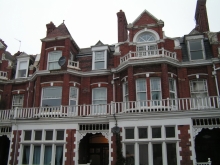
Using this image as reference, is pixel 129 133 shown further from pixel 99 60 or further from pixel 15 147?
pixel 15 147

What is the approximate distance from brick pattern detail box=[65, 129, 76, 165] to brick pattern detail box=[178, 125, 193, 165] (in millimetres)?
7081

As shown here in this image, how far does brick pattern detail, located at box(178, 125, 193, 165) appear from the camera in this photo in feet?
43.4

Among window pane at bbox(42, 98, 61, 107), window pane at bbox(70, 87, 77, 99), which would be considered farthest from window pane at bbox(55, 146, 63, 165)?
window pane at bbox(70, 87, 77, 99)

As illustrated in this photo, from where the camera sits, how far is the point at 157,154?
45.8 ft

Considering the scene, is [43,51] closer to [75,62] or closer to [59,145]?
[75,62]

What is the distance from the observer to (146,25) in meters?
19.3

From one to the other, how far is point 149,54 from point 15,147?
40.4 ft

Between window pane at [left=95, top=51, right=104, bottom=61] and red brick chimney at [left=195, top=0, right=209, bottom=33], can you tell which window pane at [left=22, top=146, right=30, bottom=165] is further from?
red brick chimney at [left=195, top=0, right=209, bottom=33]

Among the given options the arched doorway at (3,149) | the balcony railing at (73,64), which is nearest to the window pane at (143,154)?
the balcony railing at (73,64)

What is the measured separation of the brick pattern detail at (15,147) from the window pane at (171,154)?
10.6 metres

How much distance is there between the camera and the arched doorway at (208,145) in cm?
1608

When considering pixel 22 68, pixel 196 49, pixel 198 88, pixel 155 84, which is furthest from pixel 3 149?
pixel 196 49

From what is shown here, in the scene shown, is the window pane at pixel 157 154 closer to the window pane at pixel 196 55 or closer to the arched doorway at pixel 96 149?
the arched doorway at pixel 96 149

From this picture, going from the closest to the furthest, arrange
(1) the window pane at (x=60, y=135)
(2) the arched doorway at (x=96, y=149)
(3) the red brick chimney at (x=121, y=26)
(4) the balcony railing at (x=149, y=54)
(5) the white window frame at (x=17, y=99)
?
(1) the window pane at (x=60, y=135) < (4) the balcony railing at (x=149, y=54) < (2) the arched doorway at (x=96, y=149) < (3) the red brick chimney at (x=121, y=26) < (5) the white window frame at (x=17, y=99)
